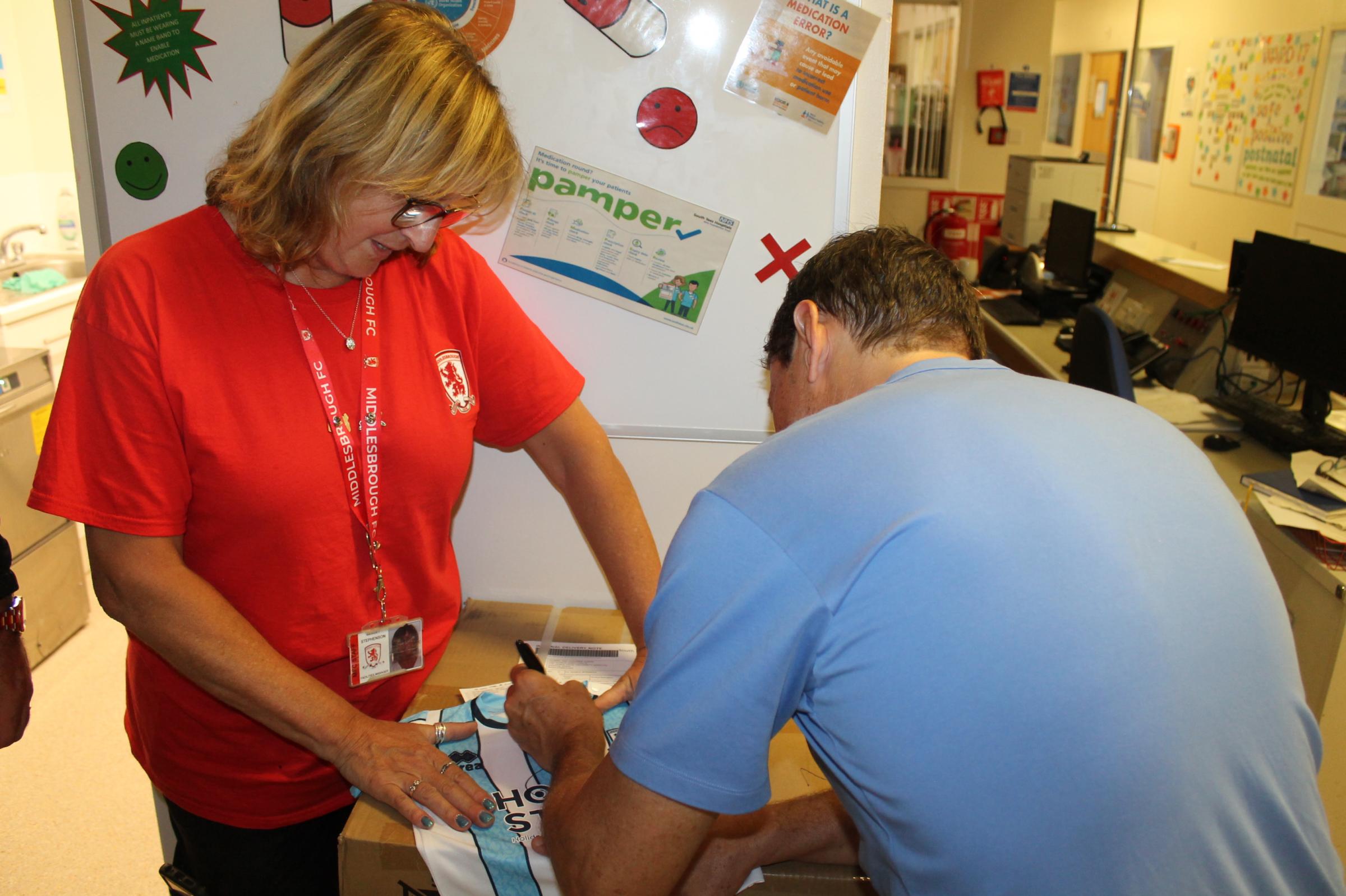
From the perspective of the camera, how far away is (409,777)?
1089mm

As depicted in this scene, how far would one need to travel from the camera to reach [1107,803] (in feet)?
2.28

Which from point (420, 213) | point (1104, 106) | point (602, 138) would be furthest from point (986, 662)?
point (1104, 106)

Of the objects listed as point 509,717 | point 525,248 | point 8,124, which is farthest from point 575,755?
point 8,124

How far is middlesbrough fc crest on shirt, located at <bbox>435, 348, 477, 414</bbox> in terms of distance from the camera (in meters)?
1.24

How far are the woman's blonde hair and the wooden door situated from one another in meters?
6.51

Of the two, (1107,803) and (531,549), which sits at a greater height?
(1107,803)

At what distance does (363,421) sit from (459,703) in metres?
0.42

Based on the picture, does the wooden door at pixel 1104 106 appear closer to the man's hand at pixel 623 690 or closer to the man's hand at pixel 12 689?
the man's hand at pixel 623 690

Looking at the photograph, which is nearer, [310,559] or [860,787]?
[860,787]

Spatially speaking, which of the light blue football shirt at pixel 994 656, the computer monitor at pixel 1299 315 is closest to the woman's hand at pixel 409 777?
the light blue football shirt at pixel 994 656

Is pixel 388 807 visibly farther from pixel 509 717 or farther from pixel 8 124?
pixel 8 124

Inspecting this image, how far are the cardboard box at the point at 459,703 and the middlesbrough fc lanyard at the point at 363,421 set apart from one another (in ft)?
0.82

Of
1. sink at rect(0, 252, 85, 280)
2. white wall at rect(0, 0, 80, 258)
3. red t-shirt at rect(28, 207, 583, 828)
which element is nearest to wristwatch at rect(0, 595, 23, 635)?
red t-shirt at rect(28, 207, 583, 828)

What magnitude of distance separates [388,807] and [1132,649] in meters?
0.81
